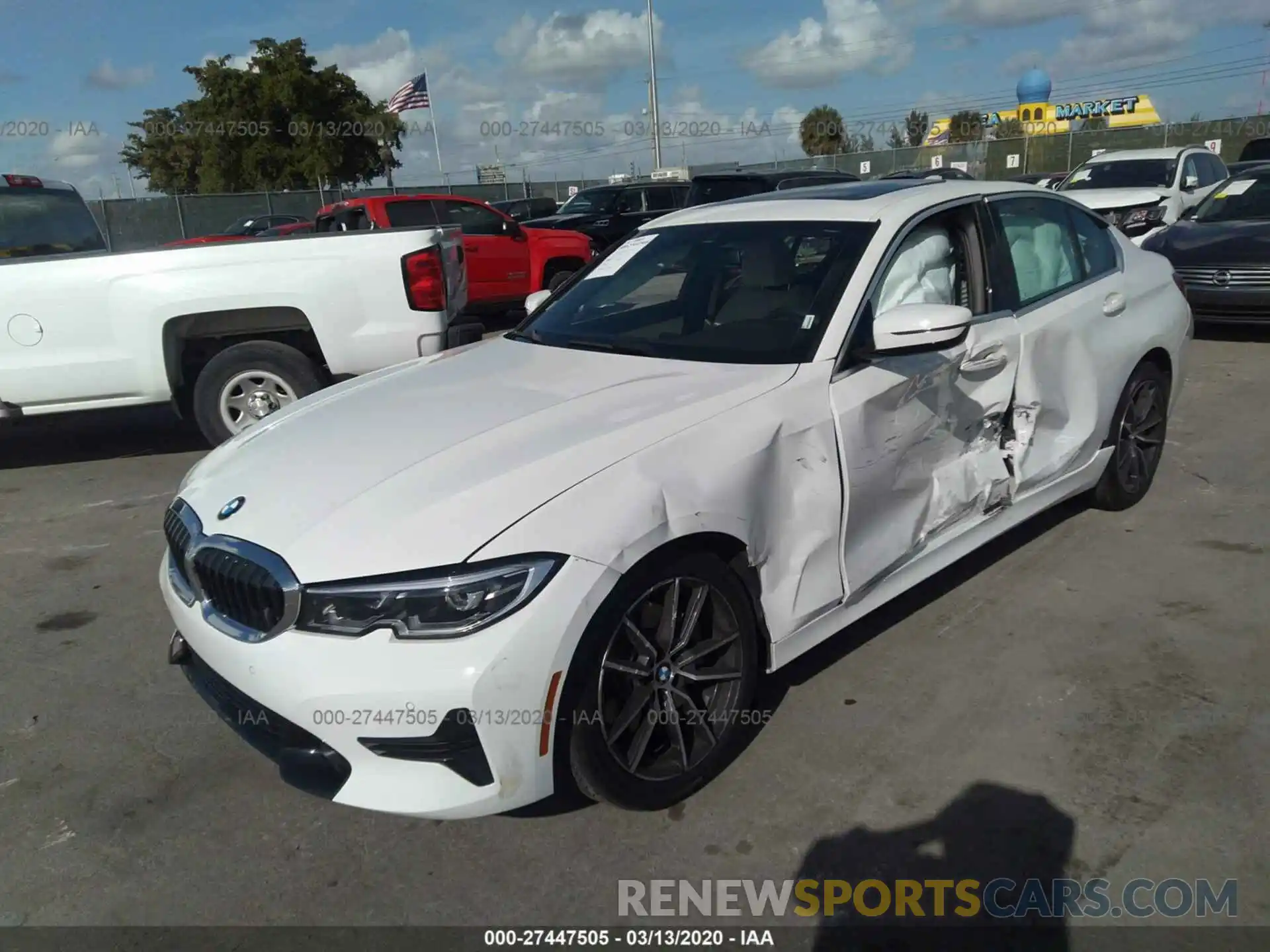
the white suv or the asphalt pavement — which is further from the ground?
the white suv

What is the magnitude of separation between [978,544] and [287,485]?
2.57m

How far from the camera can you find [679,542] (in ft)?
8.54

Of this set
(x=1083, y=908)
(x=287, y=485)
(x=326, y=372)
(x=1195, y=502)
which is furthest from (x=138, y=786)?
(x=1195, y=502)

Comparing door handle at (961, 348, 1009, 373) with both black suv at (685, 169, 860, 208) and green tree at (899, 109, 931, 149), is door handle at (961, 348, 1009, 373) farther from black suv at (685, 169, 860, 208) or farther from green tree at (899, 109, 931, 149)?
green tree at (899, 109, 931, 149)

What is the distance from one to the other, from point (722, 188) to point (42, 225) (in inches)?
420

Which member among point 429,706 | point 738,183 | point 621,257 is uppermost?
point 738,183

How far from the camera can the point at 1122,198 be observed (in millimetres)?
12422

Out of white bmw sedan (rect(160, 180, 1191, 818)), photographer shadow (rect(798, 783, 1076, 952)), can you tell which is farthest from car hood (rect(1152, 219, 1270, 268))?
photographer shadow (rect(798, 783, 1076, 952))

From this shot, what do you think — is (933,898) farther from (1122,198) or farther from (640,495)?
(1122,198)

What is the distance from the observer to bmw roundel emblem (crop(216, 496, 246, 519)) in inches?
108

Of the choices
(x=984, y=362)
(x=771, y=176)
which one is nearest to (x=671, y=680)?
(x=984, y=362)

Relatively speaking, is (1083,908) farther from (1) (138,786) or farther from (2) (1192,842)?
(1) (138,786)

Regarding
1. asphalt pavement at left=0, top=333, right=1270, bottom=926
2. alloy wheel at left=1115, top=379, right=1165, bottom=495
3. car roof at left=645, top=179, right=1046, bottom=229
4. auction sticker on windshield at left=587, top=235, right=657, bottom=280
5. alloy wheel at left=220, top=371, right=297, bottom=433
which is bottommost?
asphalt pavement at left=0, top=333, right=1270, bottom=926

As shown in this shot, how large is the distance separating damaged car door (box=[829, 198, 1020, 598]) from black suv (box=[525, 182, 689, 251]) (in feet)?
46.2
